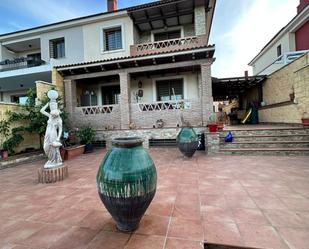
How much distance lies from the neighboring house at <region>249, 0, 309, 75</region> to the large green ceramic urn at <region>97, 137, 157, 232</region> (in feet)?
34.2

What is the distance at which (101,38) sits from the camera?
35.7 feet

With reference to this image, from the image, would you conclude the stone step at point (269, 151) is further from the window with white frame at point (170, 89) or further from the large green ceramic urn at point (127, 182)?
the large green ceramic urn at point (127, 182)

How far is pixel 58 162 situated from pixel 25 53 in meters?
13.0

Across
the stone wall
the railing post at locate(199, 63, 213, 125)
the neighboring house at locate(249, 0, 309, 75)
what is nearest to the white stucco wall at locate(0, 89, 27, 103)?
the railing post at locate(199, 63, 213, 125)

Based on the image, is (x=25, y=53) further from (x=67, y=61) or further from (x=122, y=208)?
(x=122, y=208)

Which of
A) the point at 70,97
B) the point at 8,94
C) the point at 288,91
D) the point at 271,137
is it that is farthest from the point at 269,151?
the point at 8,94

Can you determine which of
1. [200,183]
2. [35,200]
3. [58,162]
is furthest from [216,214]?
[58,162]

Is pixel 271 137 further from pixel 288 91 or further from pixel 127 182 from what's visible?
Answer: pixel 127 182

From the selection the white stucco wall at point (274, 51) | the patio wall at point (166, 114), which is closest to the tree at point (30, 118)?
the patio wall at point (166, 114)

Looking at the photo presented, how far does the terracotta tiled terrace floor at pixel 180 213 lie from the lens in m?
2.06

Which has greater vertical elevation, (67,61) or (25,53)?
(25,53)

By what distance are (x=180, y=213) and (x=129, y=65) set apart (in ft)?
25.8

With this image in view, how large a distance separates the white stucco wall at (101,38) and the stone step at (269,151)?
758cm

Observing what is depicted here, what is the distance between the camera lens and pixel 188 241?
2.02m
